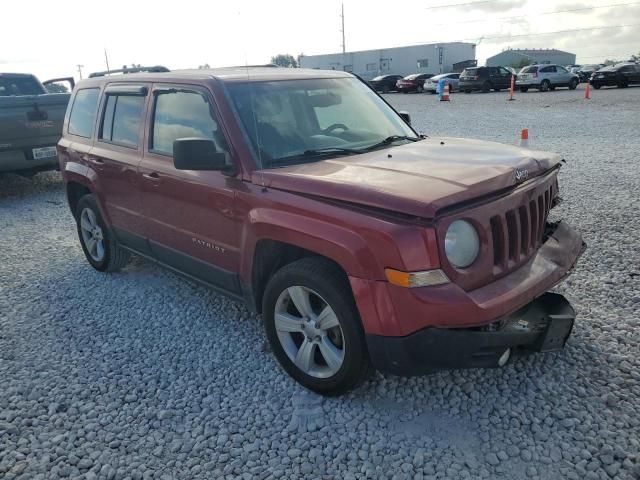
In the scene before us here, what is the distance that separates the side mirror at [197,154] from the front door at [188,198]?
0.59 ft

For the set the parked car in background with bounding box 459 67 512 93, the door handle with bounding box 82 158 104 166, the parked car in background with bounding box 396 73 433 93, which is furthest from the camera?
the parked car in background with bounding box 396 73 433 93

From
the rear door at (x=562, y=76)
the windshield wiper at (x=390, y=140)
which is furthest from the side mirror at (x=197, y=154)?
the rear door at (x=562, y=76)

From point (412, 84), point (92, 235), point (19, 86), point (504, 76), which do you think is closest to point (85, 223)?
point (92, 235)

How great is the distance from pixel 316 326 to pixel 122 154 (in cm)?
249

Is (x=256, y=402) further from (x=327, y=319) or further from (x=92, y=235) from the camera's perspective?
(x=92, y=235)

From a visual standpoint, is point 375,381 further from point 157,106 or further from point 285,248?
point 157,106

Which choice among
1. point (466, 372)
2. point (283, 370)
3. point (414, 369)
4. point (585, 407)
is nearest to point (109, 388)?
point (283, 370)

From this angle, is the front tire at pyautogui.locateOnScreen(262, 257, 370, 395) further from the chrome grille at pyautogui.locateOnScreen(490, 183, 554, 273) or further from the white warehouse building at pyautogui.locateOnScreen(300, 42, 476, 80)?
the white warehouse building at pyautogui.locateOnScreen(300, 42, 476, 80)

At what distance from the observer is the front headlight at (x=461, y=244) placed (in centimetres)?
270

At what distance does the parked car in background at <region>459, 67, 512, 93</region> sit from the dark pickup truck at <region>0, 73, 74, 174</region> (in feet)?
89.3

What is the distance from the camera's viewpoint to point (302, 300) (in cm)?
317

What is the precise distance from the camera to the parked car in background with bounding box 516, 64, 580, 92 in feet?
99.8

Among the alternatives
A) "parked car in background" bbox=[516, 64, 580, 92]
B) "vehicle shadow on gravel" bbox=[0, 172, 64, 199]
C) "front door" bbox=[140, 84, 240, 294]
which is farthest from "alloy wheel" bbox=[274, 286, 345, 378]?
"parked car in background" bbox=[516, 64, 580, 92]

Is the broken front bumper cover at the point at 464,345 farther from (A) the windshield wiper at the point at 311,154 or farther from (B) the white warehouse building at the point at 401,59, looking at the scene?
(B) the white warehouse building at the point at 401,59
